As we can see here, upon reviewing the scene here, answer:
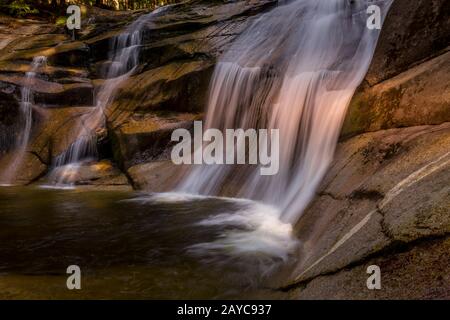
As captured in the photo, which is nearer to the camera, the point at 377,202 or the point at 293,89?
the point at 377,202

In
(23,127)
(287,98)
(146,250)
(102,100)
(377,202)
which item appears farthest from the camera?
(102,100)

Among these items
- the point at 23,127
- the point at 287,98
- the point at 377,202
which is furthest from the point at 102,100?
the point at 377,202

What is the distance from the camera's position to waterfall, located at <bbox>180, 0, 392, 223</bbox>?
20.1ft

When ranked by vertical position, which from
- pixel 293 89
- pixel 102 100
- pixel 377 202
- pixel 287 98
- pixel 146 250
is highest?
pixel 102 100

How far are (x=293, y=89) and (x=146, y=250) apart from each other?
444cm

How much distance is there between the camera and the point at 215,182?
301 inches

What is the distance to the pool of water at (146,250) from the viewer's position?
11.0 ft

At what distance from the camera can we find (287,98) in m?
7.44

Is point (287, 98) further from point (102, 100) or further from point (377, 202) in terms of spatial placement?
point (102, 100)

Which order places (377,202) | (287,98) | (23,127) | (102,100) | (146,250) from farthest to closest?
(102,100), (23,127), (287,98), (146,250), (377,202)

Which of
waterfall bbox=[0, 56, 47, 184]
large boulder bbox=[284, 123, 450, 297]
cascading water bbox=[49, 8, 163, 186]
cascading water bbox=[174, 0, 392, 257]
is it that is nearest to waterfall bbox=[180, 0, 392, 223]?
cascading water bbox=[174, 0, 392, 257]
